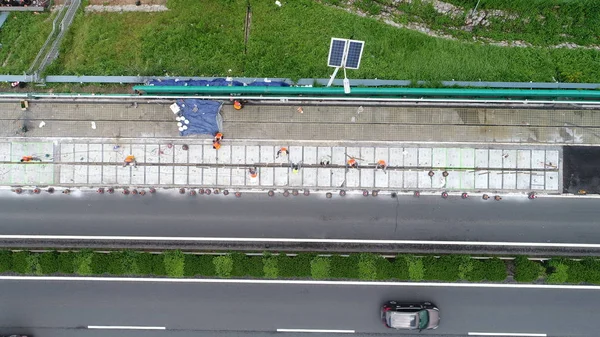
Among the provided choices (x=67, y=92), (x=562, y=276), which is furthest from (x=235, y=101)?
(x=562, y=276)

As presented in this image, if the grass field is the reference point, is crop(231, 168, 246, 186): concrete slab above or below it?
below

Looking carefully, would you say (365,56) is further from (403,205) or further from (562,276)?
(562,276)

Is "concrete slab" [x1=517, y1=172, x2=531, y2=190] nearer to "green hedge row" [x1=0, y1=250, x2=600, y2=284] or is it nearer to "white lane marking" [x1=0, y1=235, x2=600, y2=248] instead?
"white lane marking" [x1=0, y1=235, x2=600, y2=248]

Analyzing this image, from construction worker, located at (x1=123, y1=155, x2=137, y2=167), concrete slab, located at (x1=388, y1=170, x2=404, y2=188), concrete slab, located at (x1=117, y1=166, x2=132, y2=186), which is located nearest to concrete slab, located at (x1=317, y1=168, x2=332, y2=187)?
concrete slab, located at (x1=388, y1=170, x2=404, y2=188)

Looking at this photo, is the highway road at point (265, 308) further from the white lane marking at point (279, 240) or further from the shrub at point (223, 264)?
the white lane marking at point (279, 240)

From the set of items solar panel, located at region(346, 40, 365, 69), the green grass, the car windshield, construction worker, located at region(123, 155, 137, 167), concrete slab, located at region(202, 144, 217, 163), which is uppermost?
the green grass

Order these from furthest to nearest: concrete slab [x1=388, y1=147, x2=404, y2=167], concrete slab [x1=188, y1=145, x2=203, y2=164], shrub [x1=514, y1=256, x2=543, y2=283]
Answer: concrete slab [x1=188, y1=145, x2=203, y2=164], concrete slab [x1=388, y1=147, x2=404, y2=167], shrub [x1=514, y1=256, x2=543, y2=283]

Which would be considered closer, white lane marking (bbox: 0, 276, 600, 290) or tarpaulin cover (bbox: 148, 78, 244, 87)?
tarpaulin cover (bbox: 148, 78, 244, 87)
